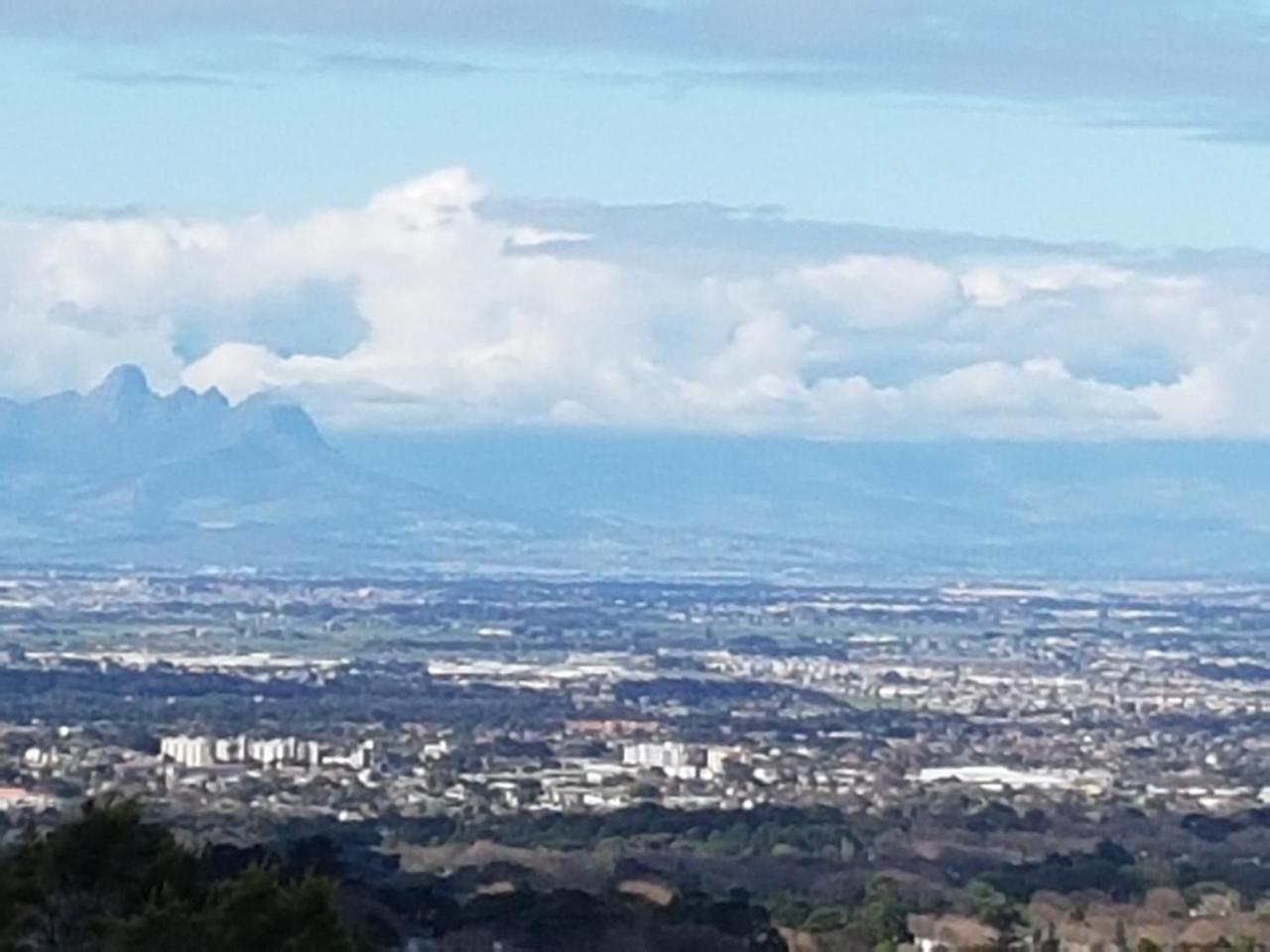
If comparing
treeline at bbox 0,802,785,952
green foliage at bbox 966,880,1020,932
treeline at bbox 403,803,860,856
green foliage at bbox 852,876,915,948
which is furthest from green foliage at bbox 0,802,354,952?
treeline at bbox 403,803,860,856

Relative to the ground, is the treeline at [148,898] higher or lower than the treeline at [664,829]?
higher

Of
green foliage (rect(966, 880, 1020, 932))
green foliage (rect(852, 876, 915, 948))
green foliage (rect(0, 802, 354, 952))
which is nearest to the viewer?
green foliage (rect(0, 802, 354, 952))

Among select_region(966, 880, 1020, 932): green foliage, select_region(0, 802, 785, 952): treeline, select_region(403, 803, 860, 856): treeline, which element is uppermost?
select_region(0, 802, 785, 952): treeline

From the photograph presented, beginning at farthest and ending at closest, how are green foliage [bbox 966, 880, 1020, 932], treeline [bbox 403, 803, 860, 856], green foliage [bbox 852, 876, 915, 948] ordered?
treeline [bbox 403, 803, 860, 856], green foliage [bbox 966, 880, 1020, 932], green foliage [bbox 852, 876, 915, 948]

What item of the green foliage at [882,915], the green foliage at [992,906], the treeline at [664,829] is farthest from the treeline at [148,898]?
the treeline at [664,829]

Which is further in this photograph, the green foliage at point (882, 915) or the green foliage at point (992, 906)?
the green foliage at point (992, 906)

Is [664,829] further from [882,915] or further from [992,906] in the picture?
[882,915]

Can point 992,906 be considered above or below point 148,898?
below

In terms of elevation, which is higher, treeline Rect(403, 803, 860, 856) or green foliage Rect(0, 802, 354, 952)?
green foliage Rect(0, 802, 354, 952)

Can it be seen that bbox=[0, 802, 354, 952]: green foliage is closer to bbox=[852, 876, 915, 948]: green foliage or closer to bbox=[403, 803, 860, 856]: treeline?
bbox=[852, 876, 915, 948]: green foliage

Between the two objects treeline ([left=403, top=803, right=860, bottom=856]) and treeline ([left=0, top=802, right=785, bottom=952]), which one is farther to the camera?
treeline ([left=403, top=803, right=860, bottom=856])

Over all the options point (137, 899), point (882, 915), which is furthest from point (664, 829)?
point (137, 899)

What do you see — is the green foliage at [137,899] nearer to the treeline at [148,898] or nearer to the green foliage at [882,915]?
the treeline at [148,898]

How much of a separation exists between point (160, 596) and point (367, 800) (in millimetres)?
93882
